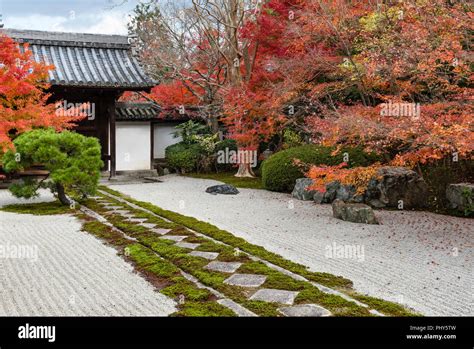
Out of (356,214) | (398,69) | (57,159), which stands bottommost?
(356,214)

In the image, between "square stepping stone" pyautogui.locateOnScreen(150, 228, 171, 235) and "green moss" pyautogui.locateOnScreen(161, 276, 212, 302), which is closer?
"green moss" pyautogui.locateOnScreen(161, 276, 212, 302)

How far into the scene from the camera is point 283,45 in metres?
15.7

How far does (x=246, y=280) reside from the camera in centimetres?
614

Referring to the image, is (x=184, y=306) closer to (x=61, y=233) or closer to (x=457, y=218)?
(x=61, y=233)

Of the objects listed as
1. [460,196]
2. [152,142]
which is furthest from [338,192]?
[152,142]

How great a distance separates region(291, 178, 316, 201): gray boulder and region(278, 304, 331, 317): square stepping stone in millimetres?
8504

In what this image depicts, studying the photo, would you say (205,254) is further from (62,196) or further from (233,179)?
(233,179)

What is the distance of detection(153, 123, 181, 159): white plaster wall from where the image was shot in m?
23.1

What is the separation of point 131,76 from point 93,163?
703cm

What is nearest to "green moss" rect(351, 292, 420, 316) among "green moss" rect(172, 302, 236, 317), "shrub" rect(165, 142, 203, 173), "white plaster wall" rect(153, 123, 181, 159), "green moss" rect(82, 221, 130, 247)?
"green moss" rect(172, 302, 236, 317)

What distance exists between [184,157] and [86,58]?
5.52m

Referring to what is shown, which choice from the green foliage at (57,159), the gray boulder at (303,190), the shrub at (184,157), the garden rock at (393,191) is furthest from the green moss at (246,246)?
the shrub at (184,157)

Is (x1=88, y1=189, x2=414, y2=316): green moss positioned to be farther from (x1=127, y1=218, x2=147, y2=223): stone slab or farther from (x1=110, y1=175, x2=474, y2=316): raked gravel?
(x1=127, y1=218, x2=147, y2=223): stone slab

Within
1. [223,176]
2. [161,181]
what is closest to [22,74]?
[161,181]
